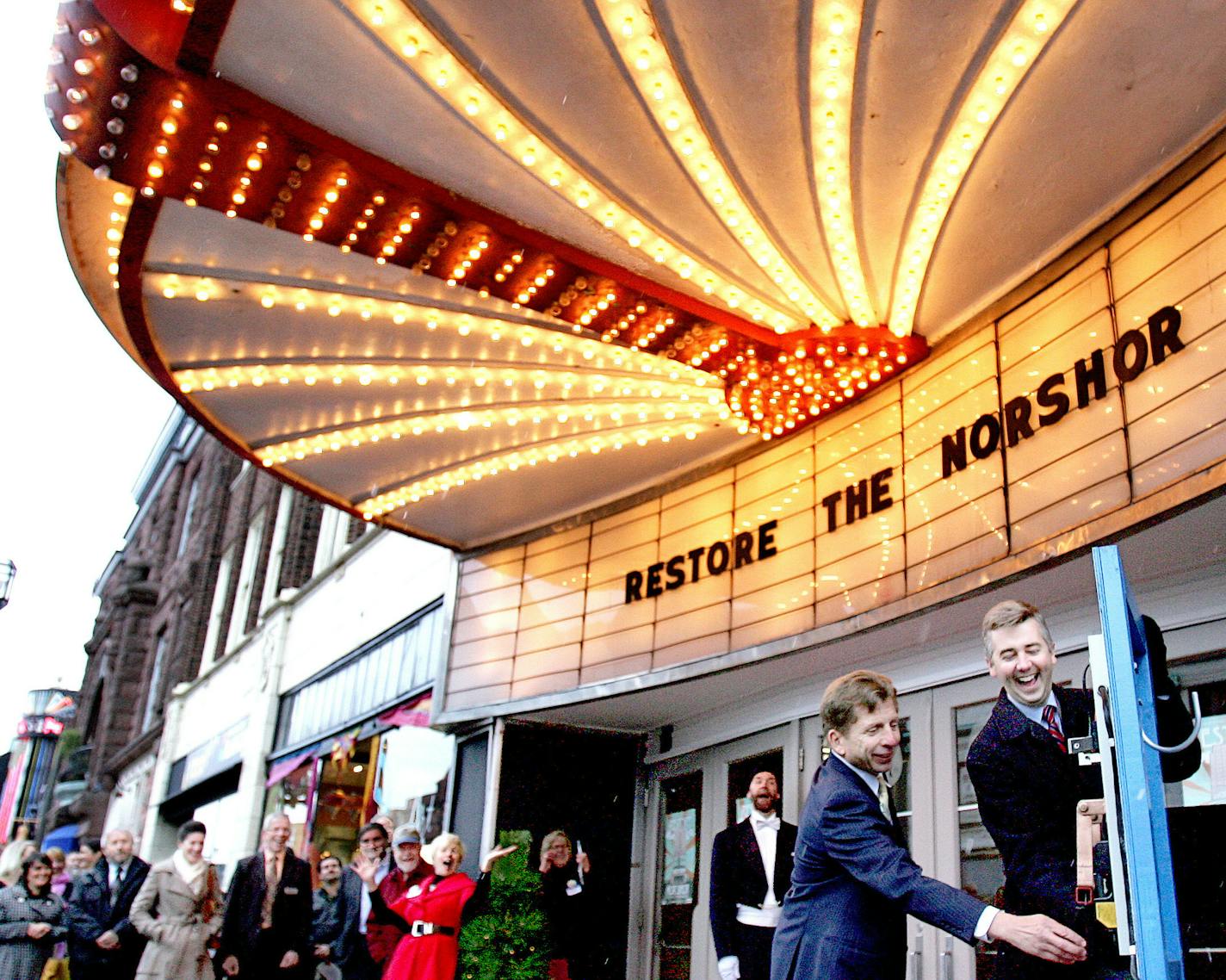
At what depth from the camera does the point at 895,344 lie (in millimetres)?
7875

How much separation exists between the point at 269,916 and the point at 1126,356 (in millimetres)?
7428

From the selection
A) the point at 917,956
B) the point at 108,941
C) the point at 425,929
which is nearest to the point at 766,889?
the point at 917,956

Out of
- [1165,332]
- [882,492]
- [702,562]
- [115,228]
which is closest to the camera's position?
[1165,332]

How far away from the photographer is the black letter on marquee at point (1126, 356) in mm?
6160

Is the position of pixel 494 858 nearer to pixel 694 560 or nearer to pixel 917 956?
pixel 694 560

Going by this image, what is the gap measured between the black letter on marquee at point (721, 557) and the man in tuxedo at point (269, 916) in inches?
156

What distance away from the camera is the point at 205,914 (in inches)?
370

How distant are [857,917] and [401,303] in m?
5.23

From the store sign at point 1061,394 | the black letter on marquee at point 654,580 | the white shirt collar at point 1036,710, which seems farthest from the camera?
the black letter on marquee at point 654,580

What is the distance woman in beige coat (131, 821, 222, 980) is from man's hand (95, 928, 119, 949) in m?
0.43

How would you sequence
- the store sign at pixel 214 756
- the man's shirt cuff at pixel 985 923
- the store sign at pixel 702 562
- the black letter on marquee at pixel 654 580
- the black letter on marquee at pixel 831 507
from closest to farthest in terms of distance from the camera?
the man's shirt cuff at pixel 985 923 < the black letter on marquee at pixel 831 507 < the store sign at pixel 702 562 < the black letter on marquee at pixel 654 580 < the store sign at pixel 214 756

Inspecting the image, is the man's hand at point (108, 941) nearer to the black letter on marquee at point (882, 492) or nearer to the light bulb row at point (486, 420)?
the light bulb row at point (486, 420)

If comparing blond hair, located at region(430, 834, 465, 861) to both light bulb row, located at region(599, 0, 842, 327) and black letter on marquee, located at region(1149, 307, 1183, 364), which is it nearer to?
light bulb row, located at region(599, 0, 842, 327)

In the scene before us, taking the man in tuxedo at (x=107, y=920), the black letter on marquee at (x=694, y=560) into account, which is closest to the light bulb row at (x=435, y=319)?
the black letter on marquee at (x=694, y=560)
